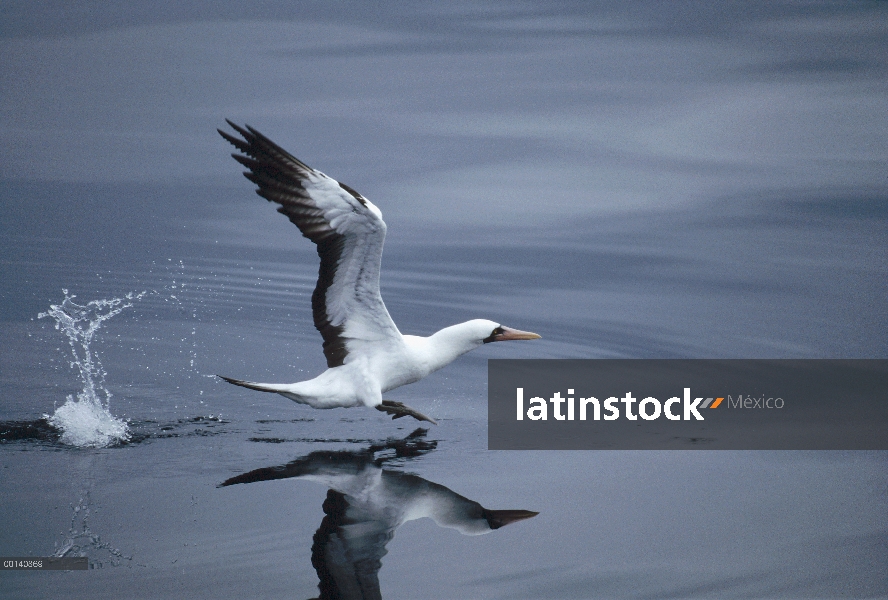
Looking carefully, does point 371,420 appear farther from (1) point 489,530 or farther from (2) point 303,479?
(1) point 489,530

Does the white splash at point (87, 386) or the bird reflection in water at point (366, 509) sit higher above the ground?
the white splash at point (87, 386)

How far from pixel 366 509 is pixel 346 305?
1598mm

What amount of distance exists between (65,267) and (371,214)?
18.2 ft

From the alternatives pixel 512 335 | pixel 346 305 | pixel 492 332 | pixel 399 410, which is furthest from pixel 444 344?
pixel 346 305

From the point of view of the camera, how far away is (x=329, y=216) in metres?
7.17

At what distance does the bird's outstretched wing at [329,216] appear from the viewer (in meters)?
7.07

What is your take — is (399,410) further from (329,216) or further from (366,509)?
(329,216)

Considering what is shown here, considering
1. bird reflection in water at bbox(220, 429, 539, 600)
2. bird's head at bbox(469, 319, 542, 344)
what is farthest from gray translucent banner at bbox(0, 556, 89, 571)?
bird's head at bbox(469, 319, 542, 344)

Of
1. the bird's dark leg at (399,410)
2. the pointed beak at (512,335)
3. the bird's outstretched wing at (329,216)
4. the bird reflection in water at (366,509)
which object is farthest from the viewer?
the pointed beak at (512,335)

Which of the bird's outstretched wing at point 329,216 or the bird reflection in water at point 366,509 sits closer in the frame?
the bird reflection in water at point 366,509

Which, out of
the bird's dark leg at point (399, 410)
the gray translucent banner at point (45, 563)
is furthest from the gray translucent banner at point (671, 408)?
the gray translucent banner at point (45, 563)

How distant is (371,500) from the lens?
6.75 metres

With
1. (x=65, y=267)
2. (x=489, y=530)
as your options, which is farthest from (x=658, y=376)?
(x=65, y=267)

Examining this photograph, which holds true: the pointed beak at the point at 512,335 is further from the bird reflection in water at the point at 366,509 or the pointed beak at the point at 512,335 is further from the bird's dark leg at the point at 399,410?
the bird reflection in water at the point at 366,509
